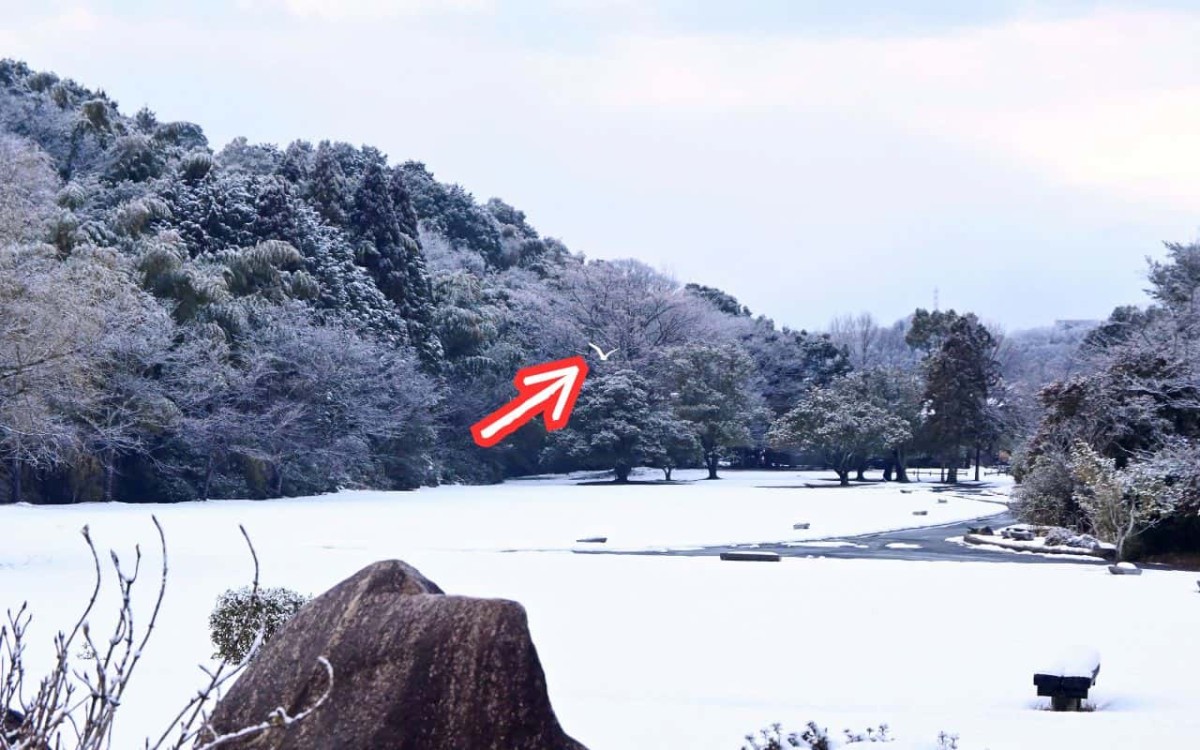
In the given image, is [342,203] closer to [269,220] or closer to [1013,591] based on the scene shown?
[269,220]

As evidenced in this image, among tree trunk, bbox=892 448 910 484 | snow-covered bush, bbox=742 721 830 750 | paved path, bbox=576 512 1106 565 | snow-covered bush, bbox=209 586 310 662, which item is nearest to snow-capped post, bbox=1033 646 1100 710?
snow-covered bush, bbox=742 721 830 750

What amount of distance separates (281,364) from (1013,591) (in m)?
25.5

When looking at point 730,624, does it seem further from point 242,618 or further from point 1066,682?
point 242,618

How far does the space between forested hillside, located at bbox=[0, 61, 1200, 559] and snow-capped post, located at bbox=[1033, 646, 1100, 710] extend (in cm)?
1344

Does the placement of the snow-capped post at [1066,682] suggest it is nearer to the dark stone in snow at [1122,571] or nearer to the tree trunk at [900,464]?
the dark stone in snow at [1122,571]

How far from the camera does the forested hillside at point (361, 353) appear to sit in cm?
2452

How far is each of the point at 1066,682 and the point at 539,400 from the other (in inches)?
1769

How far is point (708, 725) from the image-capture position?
8.22 metres

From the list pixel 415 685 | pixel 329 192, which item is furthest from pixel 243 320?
pixel 415 685

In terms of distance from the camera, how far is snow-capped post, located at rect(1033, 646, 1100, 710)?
889 cm

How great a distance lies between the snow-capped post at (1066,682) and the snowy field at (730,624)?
19cm

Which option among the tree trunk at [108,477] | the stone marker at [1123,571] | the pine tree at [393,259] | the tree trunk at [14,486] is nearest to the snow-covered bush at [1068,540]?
the stone marker at [1123,571]

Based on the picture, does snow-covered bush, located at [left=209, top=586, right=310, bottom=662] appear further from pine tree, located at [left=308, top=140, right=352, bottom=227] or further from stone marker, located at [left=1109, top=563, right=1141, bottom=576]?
pine tree, located at [left=308, top=140, right=352, bottom=227]

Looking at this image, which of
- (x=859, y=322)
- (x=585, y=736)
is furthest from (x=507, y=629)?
(x=859, y=322)
